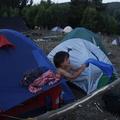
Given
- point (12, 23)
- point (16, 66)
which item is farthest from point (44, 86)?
point (12, 23)

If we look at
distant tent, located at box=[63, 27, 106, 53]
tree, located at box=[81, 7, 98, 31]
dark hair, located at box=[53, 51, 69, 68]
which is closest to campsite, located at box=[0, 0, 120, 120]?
dark hair, located at box=[53, 51, 69, 68]

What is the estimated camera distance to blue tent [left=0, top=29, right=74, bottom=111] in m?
5.62

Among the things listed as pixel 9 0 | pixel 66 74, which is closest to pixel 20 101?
pixel 66 74

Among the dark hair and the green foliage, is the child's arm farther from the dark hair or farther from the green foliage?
the green foliage

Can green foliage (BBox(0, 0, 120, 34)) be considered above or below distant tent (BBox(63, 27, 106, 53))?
below

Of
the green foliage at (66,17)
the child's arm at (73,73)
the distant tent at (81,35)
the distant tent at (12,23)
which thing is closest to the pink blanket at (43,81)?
the child's arm at (73,73)

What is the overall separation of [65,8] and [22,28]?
21449 mm

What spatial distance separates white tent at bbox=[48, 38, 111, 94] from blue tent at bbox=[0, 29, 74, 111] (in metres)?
0.67

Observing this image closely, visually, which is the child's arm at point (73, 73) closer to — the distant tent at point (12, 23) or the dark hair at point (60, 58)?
the dark hair at point (60, 58)

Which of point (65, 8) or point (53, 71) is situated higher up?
point (53, 71)

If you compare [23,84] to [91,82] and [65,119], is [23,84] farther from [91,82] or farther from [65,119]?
[91,82]

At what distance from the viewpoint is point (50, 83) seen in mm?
5648

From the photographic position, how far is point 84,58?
24.6ft

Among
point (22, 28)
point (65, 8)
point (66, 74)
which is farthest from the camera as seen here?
point (65, 8)
